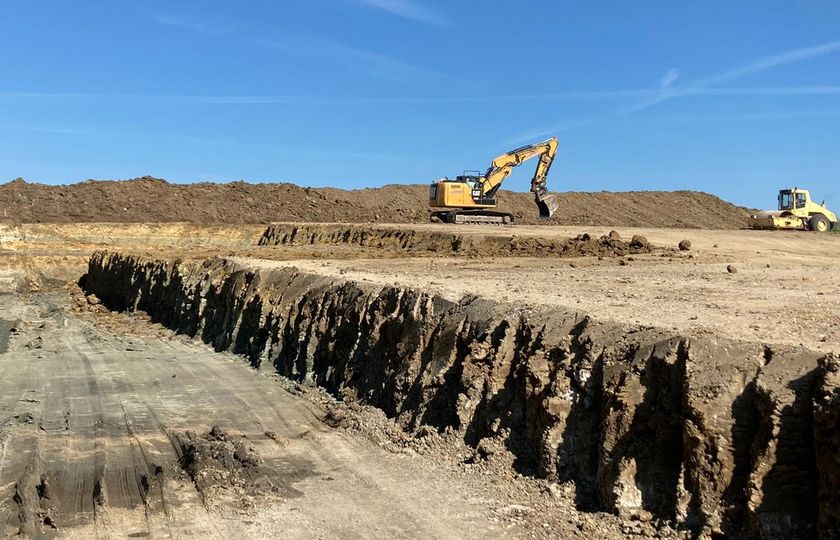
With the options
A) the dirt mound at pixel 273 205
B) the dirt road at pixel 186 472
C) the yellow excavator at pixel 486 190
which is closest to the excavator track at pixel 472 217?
the yellow excavator at pixel 486 190

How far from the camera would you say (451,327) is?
10.0 meters

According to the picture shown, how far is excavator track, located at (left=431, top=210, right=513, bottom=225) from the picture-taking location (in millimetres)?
35281

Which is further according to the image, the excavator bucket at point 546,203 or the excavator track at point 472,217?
the excavator bucket at point 546,203

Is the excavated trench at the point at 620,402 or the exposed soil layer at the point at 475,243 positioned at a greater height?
the exposed soil layer at the point at 475,243

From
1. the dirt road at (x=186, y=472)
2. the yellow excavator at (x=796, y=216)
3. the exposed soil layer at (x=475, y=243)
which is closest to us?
the dirt road at (x=186, y=472)

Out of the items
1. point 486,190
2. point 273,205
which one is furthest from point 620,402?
point 273,205

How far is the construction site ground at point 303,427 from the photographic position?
23.4ft

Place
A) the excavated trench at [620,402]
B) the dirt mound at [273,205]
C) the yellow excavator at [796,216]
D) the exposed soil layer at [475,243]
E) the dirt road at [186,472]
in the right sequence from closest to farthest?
1. the excavated trench at [620,402]
2. the dirt road at [186,472]
3. the exposed soil layer at [475,243]
4. the yellow excavator at [796,216]
5. the dirt mound at [273,205]

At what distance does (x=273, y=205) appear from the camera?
50.9 m

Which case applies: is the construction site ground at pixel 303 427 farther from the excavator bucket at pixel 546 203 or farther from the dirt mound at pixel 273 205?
the dirt mound at pixel 273 205

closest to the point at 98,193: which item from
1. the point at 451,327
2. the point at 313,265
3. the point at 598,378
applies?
the point at 313,265

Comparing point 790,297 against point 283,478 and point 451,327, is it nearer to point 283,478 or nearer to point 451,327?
point 451,327

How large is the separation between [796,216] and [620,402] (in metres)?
30.9

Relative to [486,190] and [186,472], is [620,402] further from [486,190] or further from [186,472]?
[486,190]
